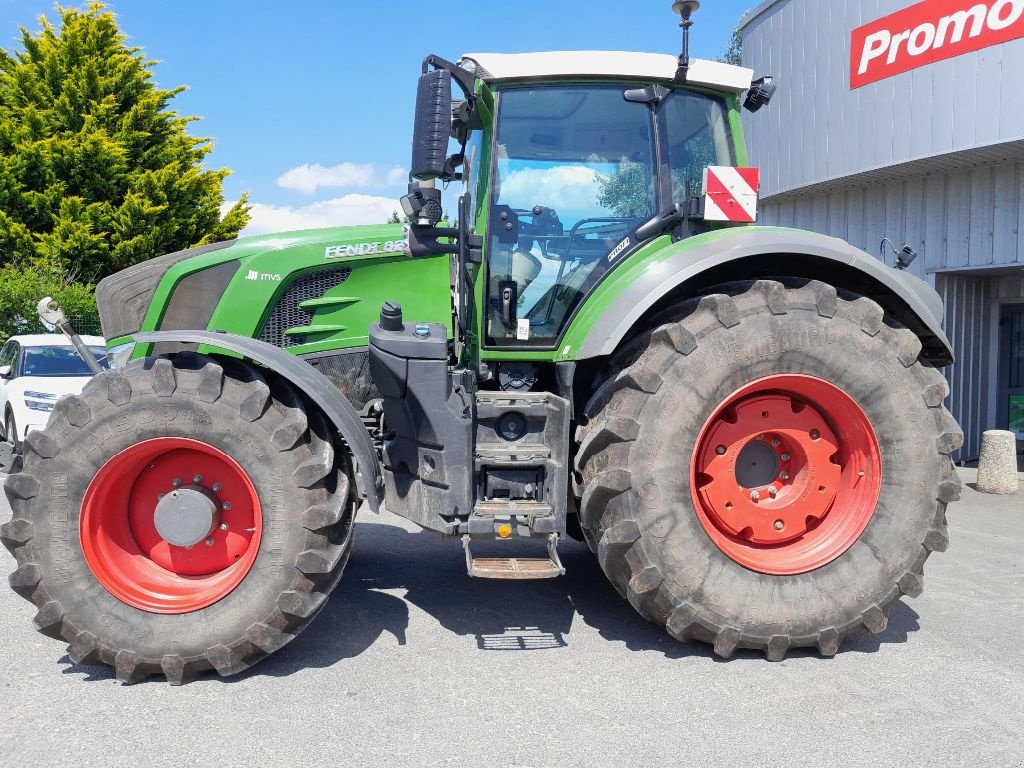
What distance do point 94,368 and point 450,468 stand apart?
5.61 feet

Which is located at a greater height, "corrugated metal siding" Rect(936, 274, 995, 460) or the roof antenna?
the roof antenna

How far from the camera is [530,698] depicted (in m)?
2.99

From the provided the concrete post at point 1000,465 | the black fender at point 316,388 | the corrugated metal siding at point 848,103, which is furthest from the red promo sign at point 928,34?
the black fender at point 316,388

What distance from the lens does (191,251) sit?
163 inches

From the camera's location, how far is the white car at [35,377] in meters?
8.95

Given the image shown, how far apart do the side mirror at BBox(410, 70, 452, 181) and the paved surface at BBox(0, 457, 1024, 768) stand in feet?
6.78

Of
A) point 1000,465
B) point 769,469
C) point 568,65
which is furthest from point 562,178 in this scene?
point 1000,465

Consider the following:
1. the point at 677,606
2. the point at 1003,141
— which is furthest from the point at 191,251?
the point at 1003,141

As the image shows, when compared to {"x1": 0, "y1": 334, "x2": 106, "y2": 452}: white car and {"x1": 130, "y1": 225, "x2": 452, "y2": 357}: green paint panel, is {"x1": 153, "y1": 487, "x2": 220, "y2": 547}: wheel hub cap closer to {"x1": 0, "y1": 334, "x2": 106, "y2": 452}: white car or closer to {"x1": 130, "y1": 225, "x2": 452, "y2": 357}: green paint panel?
{"x1": 130, "y1": 225, "x2": 452, "y2": 357}: green paint panel

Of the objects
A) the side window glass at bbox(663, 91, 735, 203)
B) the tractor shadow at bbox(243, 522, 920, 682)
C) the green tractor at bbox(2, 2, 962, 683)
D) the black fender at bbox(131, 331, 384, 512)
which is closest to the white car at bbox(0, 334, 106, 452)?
the tractor shadow at bbox(243, 522, 920, 682)

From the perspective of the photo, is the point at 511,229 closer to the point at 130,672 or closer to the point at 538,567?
the point at 538,567

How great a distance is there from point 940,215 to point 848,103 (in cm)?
165

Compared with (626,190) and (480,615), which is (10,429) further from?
(626,190)

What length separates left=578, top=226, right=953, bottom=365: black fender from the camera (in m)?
3.32
